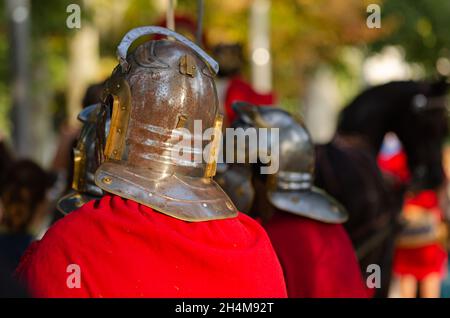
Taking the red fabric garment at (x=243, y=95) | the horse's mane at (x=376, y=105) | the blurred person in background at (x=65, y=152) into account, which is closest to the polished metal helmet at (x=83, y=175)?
the blurred person in background at (x=65, y=152)

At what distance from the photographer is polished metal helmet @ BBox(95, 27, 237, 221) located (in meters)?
3.61

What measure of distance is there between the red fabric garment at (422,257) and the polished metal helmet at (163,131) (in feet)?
20.4

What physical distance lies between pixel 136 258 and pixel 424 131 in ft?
18.1

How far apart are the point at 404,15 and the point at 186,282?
9890 millimetres

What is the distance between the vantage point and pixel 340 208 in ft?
17.5

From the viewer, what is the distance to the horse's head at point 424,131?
8430mm

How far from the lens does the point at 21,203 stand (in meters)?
6.62

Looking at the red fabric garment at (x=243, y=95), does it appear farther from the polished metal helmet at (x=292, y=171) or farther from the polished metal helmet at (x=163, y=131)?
the polished metal helmet at (x=163, y=131)

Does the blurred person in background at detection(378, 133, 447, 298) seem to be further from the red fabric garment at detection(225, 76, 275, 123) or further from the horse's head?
the red fabric garment at detection(225, 76, 275, 123)

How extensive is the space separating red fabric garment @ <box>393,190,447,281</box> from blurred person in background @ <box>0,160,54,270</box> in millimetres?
4048

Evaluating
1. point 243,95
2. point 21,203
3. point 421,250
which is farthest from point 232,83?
point 421,250
